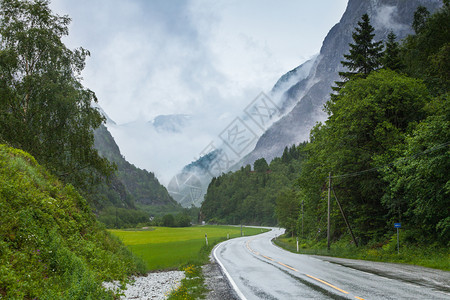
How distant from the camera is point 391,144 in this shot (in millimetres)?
23641

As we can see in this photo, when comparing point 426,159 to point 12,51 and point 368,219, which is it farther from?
point 12,51

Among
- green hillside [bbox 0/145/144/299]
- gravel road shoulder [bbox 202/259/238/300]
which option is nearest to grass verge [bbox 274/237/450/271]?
gravel road shoulder [bbox 202/259/238/300]

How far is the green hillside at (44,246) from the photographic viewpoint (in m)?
6.88

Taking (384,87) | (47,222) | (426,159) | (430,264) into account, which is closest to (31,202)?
(47,222)

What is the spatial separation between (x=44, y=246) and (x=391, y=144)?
77.7ft

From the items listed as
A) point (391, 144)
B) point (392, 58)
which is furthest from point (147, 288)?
point (392, 58)

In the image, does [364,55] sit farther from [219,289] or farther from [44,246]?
[44,246]

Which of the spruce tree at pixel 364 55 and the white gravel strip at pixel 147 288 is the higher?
the spruce tree at pixel 364 55

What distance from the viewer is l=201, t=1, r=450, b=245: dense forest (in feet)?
57.6

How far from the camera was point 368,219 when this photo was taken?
91.2 ft

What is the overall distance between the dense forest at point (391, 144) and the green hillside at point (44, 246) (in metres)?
16.8

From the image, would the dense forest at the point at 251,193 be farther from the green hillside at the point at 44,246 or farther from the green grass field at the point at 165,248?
the green hillside at the point at 44,246

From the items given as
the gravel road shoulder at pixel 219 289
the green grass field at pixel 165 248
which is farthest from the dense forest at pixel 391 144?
the green grass field at pixel 165 248

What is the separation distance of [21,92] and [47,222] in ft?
48.7
